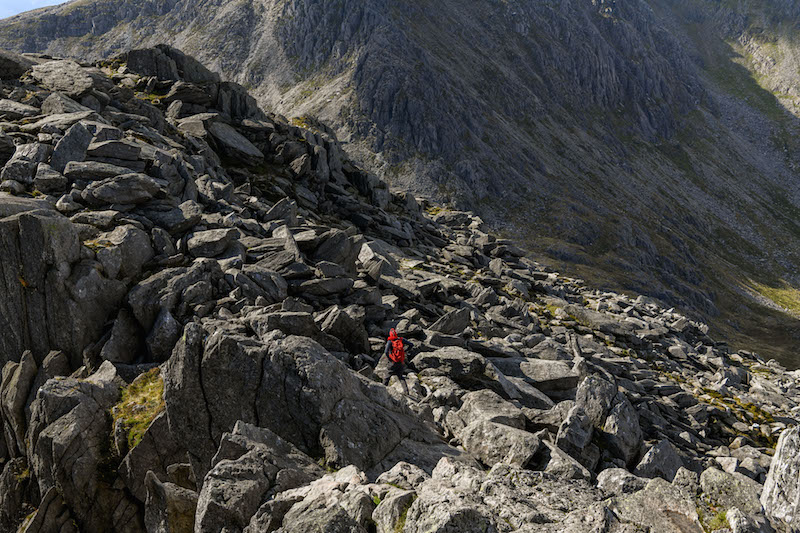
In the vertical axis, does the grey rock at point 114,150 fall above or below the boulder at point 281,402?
below

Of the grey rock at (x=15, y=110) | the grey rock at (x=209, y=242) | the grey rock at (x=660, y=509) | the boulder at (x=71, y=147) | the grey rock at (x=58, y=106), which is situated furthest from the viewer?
the grey rock at (x=58, y=106)

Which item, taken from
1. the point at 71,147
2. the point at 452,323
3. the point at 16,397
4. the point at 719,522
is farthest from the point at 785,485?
the point at 71,147

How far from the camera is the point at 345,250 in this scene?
93.2ft

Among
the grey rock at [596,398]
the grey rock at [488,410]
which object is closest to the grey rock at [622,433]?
the grey rock at [596,398]

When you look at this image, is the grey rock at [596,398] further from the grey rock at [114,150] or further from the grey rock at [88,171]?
the grey rock at [114,150]

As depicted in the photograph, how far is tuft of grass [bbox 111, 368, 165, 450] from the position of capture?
1459cm

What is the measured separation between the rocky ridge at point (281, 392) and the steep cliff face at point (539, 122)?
7557 cm

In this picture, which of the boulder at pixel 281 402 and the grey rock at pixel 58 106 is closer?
the boulder at pixel 281 402

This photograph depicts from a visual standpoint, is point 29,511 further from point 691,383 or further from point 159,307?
point 691,383

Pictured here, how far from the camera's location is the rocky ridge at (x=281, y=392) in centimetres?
952

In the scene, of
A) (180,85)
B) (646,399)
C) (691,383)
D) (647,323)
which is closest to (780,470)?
(646,399)

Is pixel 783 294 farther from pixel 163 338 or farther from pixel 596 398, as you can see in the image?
pixel 163 338

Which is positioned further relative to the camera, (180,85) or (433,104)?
(433,104)

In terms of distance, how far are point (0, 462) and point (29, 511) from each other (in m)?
3.21
